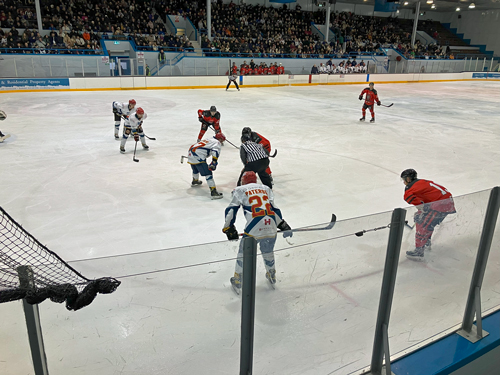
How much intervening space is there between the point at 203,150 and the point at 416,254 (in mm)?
4487

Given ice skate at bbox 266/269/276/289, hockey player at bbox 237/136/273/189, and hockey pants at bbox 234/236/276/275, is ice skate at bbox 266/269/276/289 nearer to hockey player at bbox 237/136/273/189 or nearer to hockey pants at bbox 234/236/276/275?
hockey pants at bbox 234/236/276/275

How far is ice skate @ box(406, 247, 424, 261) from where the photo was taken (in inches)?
100.0

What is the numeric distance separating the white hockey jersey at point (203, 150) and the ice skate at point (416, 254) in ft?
14.0

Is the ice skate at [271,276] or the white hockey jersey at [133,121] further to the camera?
the white hockey jersey at [133,121]

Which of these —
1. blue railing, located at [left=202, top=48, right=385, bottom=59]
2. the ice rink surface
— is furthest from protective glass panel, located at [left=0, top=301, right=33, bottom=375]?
blue railing, located at [left=202, top=48, right=385, bottom=59]

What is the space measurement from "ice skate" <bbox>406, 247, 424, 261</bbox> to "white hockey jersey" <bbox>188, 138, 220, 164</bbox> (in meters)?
4.26

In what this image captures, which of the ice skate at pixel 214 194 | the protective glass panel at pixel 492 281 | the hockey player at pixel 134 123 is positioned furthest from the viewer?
the hockey player at pixel 134 123

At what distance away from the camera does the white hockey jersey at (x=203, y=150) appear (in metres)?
6.54

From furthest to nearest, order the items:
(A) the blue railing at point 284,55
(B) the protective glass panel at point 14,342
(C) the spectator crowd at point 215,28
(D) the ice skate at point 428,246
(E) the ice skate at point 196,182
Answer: (A) the blue railing at point 284,55 → (C) the spectator crowd at point 215,28 → (E) the ice skate at point 196,182 → (D) the ice skate at point 428,246 → (B) the protective glass panel at point 14,342

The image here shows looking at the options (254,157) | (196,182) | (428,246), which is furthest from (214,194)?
(428,246)

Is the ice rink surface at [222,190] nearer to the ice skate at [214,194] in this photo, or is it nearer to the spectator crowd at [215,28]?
the ice skate at [214,194]

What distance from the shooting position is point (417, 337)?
2.83 metres

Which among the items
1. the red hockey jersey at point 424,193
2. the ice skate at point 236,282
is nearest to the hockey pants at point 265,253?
the ice skate at point 236,282

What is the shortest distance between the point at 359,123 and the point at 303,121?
188cm
